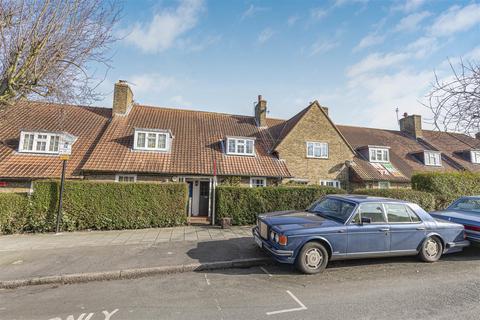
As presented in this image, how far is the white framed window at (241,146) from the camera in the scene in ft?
52.6

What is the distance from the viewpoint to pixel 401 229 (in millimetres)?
6324

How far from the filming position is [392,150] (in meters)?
22.3

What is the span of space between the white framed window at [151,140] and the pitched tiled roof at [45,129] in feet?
9.90

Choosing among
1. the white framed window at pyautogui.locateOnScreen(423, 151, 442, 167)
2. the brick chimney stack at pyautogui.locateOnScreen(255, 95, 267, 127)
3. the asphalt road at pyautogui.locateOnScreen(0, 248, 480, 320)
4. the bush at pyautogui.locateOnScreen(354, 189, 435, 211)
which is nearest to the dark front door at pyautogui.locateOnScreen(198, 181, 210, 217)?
the brick chimney stack at pyautogui.locateOnScreen(255, 95, 267, 127)

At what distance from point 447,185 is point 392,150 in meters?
9.66

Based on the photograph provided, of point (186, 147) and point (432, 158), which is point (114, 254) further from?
point (432, 158)

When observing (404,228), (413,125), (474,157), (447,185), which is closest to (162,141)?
(404,228)

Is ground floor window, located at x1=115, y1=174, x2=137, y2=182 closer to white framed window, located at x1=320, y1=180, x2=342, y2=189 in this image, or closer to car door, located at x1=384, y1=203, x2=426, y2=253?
car door, located at x1=384, y1=203, x2=426, y2=253

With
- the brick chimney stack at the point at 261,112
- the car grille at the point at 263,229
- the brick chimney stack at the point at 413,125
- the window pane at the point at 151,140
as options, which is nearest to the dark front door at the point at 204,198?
the window pane at the point at 151,140

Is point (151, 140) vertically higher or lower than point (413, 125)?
lower

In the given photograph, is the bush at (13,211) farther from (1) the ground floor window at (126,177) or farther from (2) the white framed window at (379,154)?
(2) the white framed window at (379,154)

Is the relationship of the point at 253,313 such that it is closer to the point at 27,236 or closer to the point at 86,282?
the point at 86,282

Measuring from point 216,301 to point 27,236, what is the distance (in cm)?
914

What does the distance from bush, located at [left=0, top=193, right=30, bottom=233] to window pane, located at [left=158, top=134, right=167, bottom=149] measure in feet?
22.6
